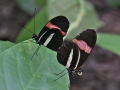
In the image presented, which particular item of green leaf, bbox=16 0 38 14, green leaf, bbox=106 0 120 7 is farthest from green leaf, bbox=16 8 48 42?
green leaf, bbox=106 0 120 7

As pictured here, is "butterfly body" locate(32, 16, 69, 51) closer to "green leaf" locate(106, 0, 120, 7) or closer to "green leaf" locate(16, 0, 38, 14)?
"green leaf" locate(16, 0, 38, 14)

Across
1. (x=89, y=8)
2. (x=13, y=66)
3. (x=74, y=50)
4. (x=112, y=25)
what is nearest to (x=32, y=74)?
(x=13, y=66)

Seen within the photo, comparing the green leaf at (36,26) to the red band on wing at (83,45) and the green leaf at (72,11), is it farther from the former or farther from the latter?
the red band on wing at (83,45)

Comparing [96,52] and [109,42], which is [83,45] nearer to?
[109,42]

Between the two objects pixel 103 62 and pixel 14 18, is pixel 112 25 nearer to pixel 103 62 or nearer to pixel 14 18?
pixel 103 62

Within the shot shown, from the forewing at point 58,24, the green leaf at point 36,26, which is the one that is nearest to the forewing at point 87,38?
the forewing at point 58,24

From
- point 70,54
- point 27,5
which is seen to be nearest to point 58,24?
point 70,54

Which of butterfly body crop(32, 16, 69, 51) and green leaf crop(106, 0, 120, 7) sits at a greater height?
butterfly body crop(32, 16, 69, 51)
